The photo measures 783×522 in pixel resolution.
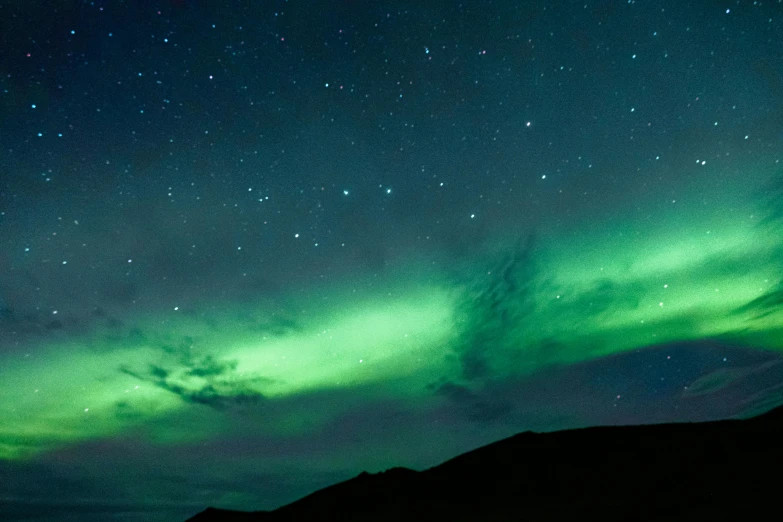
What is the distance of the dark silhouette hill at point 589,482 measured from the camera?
52.3ft

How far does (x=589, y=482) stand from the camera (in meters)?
28.3

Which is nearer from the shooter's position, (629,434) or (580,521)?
(580,521)

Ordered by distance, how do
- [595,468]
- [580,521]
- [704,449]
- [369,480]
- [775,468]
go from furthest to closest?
[369,480] < [595,468] < [704,449] < [775,468] < [580,521]

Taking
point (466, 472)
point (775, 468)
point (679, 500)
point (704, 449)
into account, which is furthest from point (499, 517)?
point (466, 472)

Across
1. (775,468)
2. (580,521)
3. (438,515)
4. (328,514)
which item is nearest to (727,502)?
(580,521)

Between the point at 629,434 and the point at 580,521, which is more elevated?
the point at 629,434

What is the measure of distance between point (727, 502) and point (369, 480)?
29009mm

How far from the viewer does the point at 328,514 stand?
34.3 meters

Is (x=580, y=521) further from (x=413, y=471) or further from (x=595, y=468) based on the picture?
(x=413, y=471)

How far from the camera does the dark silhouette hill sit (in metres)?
15.9

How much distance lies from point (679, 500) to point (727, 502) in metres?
2.24

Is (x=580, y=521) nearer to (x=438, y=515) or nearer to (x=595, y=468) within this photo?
(x=438, y=515)

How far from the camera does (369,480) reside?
39219 mm

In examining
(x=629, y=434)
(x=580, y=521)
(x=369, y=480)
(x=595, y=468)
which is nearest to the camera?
(x=580, y=521)
